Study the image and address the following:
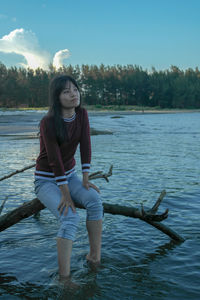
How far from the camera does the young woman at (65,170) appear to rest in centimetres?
305

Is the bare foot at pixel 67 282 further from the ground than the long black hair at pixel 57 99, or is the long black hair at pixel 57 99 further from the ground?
the long black hair at pixel 57 99

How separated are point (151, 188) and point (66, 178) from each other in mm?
4232

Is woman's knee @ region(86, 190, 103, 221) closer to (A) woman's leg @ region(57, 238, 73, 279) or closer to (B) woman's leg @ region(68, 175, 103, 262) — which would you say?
(B) woman's leg @ region(68, 175, 103, 262)

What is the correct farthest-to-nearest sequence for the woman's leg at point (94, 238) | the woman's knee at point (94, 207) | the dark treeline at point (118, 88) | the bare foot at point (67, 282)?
the dark treeline at point (118, 88)
the woman's leg at point (94, 238)
the woman's knee at point (94, 207)
the bare foot at point (67, 282)

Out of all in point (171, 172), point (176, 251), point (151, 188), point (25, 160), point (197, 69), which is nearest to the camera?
point (176, 251)

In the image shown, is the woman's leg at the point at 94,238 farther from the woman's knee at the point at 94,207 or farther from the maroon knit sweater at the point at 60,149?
the maroon knit sweater at the point at 60,149

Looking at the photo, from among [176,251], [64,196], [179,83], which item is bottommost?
[176,251]

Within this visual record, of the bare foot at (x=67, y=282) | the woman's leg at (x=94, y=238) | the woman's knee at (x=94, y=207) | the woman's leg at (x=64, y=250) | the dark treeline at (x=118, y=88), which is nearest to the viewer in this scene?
the woman's leg at (x=64, y=250)

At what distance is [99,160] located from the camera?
11109 mm

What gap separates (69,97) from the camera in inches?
129

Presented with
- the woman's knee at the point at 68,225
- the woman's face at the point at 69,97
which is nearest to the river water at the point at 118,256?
the woman's knee at the point at 68,225

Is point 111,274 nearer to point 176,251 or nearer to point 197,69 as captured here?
point 176,251

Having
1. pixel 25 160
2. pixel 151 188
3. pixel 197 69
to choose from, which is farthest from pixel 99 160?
pixel 197 69

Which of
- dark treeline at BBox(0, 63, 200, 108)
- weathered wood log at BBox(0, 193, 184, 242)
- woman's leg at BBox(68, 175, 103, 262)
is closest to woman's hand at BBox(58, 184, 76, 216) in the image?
woman's leg at BBox(68, 175, 103, 262)
